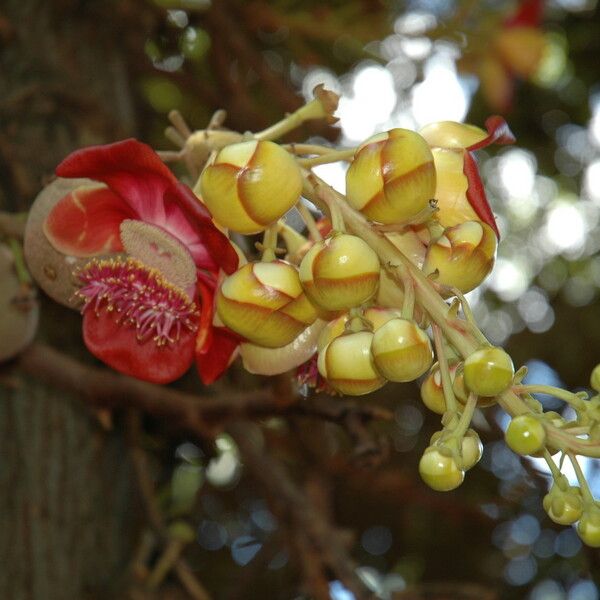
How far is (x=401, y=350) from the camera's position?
58 cm

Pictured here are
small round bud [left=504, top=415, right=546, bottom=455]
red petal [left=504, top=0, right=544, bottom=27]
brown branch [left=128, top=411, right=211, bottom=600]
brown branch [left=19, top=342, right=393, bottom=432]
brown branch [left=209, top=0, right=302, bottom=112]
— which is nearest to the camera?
small round bud [left=504, top=415, right=546, bottom=455]

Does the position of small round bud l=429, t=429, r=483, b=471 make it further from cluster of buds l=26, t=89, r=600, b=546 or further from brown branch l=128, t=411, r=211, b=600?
brown branch l=128, t=411, r=211, b=600

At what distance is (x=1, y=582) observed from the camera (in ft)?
3.91

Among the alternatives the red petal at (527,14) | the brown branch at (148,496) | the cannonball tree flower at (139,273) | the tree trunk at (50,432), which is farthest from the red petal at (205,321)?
the red petal at (527,14)

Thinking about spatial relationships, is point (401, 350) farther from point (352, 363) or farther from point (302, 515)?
point (302, 515)

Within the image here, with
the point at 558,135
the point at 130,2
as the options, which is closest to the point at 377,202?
the point at 130,2

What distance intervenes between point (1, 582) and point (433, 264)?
79 centimetres

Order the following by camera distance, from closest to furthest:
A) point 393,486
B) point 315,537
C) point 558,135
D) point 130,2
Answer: point 315,537 → point 130,2 → point 393,486 → point 558,135

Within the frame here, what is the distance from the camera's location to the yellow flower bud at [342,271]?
60cm

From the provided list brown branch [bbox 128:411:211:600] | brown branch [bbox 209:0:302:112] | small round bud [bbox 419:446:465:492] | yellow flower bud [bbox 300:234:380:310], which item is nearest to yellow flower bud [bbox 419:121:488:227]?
yellow flower bud [bbox 300:234:380:310]

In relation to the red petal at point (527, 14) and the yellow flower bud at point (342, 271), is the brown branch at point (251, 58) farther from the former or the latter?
the yellow flower bud at point (342, 271)

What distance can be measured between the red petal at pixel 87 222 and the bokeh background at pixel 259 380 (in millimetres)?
114

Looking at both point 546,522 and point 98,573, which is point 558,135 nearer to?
point 546,522

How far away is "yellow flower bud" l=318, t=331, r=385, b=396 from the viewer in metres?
0.62
